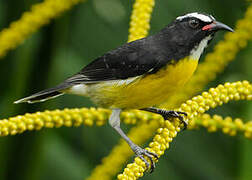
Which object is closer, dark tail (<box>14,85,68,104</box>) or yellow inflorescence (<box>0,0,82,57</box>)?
yellow inflorescence (<box>0,0,82,57</box>)

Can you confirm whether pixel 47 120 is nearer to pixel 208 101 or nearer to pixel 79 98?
pixel 208 101

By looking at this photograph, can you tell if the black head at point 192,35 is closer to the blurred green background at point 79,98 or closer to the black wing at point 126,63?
the black wing at point 126,63

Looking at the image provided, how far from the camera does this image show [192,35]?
2.37 meters

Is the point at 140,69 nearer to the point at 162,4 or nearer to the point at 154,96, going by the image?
the point at 154,96

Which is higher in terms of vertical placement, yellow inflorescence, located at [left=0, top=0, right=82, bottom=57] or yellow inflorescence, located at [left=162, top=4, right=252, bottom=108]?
yellow inflorescence, located at [left=0, top=0, right=82, bottom=57]

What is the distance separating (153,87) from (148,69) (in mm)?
103

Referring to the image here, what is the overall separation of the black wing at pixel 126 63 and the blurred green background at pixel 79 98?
0.78 ft

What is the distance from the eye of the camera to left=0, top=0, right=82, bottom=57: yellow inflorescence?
7.23 feet

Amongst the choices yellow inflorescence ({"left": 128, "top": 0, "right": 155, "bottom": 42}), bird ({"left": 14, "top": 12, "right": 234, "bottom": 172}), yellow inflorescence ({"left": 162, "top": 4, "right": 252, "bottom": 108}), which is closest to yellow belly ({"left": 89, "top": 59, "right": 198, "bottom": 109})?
bird ({"left": 14, "top": 12, "right": 234, "bottom": 172})

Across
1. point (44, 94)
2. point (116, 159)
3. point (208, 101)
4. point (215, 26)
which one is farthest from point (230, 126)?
point (44, 94)

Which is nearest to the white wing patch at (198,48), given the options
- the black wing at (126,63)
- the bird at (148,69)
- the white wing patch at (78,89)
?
the bird at (148,69)

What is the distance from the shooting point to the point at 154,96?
2.35 meters

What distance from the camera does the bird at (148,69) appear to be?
7.60 ft

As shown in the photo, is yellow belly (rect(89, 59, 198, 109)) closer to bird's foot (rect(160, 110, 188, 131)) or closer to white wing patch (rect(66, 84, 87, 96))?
bird's foot (rect(160, 110, 188, 131))
